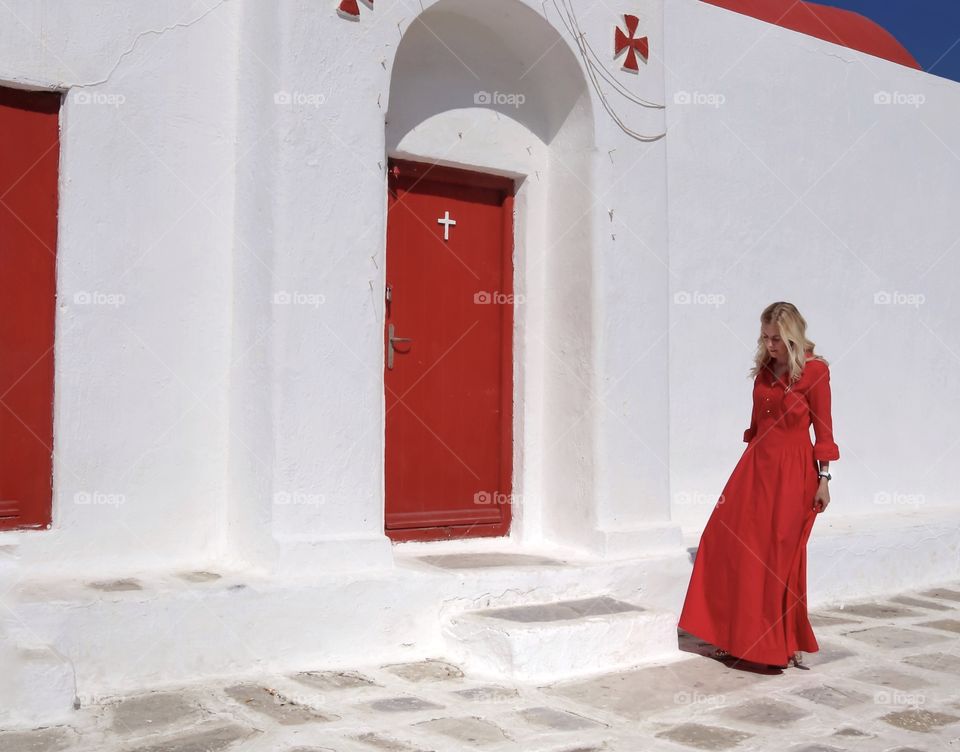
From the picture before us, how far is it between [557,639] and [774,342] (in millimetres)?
1758

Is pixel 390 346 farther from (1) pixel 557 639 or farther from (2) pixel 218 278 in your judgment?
(1) pixel 557 639

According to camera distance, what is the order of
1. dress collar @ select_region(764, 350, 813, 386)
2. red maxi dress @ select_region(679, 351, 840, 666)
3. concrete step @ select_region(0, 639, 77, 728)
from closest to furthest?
concrete step @ select_region(0, 639, 77, 728), red maxi dress @ select_region(679, 351, 840, 666), dress collar @ select_region(764, 350, 813, 386)

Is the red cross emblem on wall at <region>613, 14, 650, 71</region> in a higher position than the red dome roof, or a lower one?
lower

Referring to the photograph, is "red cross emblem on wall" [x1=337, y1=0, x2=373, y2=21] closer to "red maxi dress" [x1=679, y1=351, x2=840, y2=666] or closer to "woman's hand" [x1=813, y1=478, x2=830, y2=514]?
"red maxi dress" [x1=679, y1=351, x2=840, y2=666]

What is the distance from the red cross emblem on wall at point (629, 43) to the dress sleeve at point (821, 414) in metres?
2.17

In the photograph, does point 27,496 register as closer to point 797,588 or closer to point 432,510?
point 432,510

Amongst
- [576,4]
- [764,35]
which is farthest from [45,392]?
[764,35]

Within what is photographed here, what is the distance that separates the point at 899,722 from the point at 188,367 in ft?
11.4

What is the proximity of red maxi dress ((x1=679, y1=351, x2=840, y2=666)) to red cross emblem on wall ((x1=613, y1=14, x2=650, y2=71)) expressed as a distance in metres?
2.06

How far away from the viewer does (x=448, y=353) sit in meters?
5.87

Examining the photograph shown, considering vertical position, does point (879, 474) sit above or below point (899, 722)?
above

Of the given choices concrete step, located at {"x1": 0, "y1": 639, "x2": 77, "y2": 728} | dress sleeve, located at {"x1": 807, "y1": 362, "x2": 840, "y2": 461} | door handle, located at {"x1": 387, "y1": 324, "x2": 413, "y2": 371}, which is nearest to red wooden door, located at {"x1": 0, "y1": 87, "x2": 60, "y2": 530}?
concrete step, located at {"x1": 0, "y1": 639, "x2": 77, "y2": 728}

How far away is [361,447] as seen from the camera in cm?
492

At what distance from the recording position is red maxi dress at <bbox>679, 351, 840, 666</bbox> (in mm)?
4871
